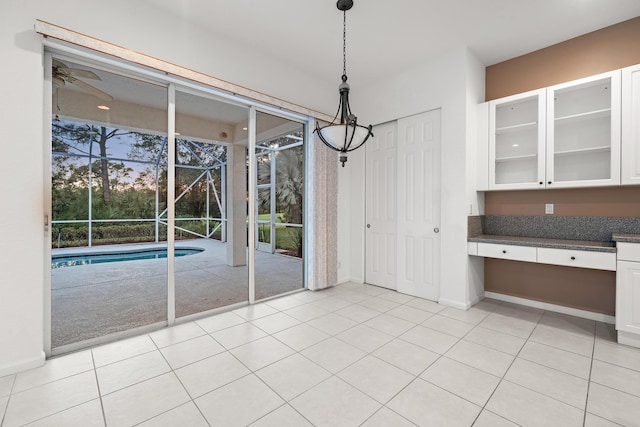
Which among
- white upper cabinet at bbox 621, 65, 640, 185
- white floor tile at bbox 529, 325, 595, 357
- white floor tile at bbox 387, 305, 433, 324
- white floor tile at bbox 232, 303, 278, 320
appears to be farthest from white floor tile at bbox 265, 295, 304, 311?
white upper cabinet at bbox 621, 65, 640, 185

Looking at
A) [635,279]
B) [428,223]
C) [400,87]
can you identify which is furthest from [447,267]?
[400,87]

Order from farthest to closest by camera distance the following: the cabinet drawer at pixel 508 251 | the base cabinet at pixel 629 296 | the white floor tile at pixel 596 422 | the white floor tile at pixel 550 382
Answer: the cabinet drawer at pixel 508 251
the base cabinet at pixel 629 296
the white floor tile at pixel 550 382
the white floor tile at pixel 596 422

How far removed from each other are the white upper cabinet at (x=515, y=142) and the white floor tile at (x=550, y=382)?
1999 millimetres

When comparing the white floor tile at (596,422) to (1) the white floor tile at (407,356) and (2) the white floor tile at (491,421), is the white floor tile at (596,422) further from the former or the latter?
(1) the white floor tile at (407,356)

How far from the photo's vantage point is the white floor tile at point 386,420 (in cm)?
160

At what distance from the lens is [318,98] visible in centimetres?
418

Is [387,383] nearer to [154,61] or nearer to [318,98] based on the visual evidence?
[154,61]

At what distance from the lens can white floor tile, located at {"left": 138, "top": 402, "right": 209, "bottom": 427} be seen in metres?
1.59

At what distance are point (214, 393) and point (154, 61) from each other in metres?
2.88

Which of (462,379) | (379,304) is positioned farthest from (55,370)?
(379,304)

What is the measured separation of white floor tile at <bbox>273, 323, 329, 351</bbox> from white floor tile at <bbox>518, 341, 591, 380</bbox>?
1.76m

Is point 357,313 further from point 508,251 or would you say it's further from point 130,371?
point 130,371

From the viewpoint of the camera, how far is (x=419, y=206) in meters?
3.87

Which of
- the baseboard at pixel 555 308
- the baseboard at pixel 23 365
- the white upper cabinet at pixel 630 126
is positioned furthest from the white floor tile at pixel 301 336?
the white upper cabinet at pixel 630 126
